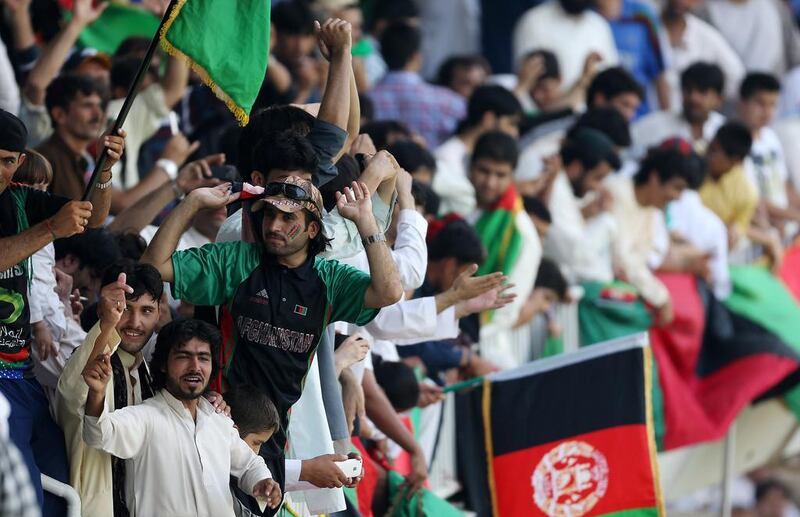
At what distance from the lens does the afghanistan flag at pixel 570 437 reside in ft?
27.0

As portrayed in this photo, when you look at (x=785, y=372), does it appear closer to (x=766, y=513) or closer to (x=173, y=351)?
(x=766, y=513)

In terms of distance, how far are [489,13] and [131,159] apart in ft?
23.0

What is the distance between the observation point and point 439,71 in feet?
41.5

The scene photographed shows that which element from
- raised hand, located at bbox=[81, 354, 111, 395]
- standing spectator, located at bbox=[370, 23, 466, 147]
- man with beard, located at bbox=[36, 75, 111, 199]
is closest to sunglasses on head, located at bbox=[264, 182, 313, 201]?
raised hand, located at bbox=[81, 354, 111, 395]

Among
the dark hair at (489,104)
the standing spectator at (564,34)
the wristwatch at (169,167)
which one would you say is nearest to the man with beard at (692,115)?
the standing spectator at (564,34)

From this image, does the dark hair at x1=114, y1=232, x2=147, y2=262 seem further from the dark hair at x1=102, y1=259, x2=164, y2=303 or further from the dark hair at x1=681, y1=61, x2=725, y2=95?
the dark hair at x1=681, y1=61, x2=725, y2=95

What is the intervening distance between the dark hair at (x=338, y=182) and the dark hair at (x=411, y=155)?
1.77 metres

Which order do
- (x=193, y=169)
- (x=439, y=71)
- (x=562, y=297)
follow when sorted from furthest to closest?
(x=439, y=71) < (x=562, y=297) < (x=193, y=169)

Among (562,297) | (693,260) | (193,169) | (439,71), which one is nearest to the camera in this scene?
(193,169)

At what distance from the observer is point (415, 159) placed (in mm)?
8648

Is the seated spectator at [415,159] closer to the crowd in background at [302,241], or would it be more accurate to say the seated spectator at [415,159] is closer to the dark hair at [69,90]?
the crowd in background at [302,241]

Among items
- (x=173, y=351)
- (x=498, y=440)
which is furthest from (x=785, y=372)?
(x=173, y=351)

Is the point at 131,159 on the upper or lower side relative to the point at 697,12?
lower

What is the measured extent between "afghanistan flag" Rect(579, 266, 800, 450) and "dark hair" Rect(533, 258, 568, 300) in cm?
35
